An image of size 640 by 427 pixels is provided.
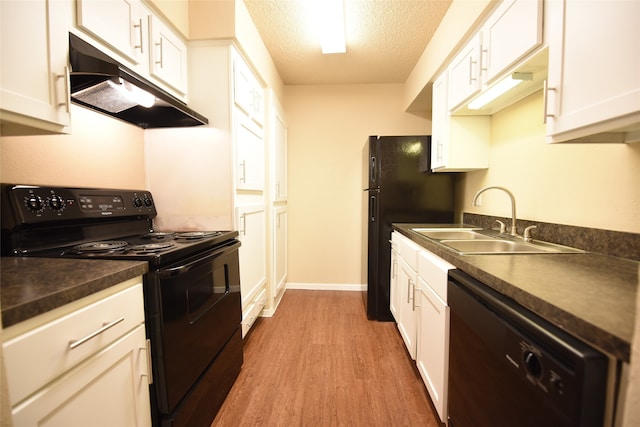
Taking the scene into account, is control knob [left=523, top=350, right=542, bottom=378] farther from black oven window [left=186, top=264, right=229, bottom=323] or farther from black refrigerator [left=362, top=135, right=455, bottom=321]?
black refrigerator [left=362, top=135, right=455, bottom=321]

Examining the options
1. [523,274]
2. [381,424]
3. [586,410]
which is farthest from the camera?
[381,424]

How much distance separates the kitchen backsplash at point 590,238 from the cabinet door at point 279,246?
6.38ft

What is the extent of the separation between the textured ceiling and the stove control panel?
158 cm

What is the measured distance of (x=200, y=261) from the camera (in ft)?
4.02

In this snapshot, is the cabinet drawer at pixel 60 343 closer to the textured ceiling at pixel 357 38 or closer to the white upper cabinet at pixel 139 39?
the white upper cabinet at pixel 139 39

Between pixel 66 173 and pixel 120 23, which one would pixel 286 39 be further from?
pixel 66 173

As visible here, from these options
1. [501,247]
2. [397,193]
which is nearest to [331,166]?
[397,193]

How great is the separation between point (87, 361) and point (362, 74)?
3.15 m

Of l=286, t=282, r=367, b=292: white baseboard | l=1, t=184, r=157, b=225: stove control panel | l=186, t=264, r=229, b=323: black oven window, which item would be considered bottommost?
l=286, t=282, r=367, b=292: white baseboard

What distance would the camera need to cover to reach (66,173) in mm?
1301

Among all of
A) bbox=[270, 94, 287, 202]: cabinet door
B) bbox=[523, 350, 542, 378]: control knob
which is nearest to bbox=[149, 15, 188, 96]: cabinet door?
bbox=[270, 94, 287, 202]: cabinet door

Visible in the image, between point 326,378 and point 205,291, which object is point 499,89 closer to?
point 205,291

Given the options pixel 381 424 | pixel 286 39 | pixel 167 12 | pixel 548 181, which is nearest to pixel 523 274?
pixel 548 181

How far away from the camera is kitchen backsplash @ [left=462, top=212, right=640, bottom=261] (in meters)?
1.02
